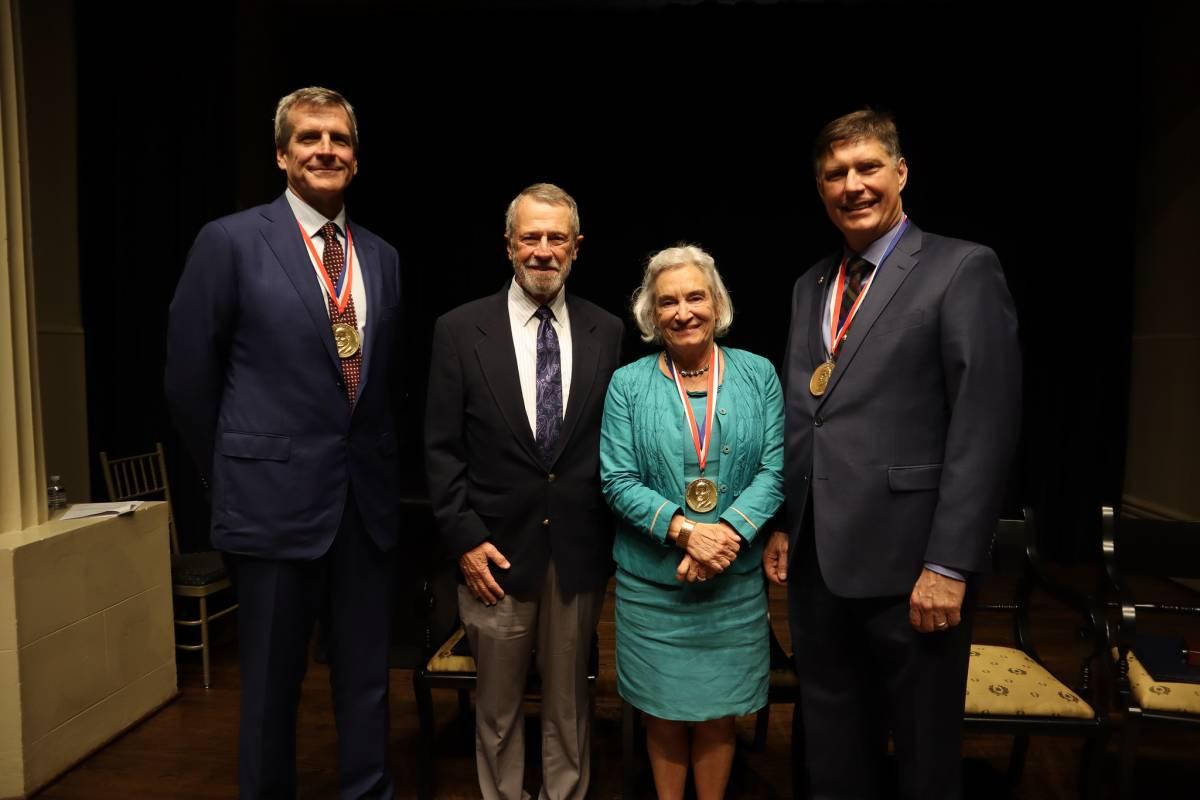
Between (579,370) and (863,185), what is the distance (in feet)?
2.79

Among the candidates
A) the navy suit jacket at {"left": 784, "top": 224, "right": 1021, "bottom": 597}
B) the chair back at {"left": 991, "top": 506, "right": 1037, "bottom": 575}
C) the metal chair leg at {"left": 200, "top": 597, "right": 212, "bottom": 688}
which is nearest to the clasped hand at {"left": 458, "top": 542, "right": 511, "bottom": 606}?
the navy suit jacket at {"left": 784, "top": 224, "right": 1021, "bottom": 597}

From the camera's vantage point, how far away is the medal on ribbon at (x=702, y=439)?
1.94 metres

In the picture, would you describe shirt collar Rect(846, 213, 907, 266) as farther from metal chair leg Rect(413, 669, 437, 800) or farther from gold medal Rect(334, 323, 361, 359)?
metal chair leg Rect(413, 669, 437, 800)

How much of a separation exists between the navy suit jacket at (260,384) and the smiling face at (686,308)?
0.85 m

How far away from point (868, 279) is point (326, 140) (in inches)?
54.1

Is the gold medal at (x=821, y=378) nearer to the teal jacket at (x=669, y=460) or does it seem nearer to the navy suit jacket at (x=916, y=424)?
the navy suit jacket at (x=916, y=424)

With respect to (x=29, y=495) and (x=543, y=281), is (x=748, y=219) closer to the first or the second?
(x=543, y=281)

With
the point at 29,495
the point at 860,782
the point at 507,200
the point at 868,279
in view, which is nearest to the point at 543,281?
the point at 868,279

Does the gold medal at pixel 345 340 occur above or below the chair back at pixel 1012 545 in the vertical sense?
above

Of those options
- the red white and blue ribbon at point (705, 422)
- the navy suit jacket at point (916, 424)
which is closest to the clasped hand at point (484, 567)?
the red white and blue ribbon at point (705, 422)

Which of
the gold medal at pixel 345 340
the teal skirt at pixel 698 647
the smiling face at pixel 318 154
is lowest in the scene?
the teal skirt at pixel 698 647

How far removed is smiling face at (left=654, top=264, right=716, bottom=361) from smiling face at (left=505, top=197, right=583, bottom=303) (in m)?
0.27

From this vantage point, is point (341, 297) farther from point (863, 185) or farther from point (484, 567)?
point (863, 185)

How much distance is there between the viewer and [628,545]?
2.03m
